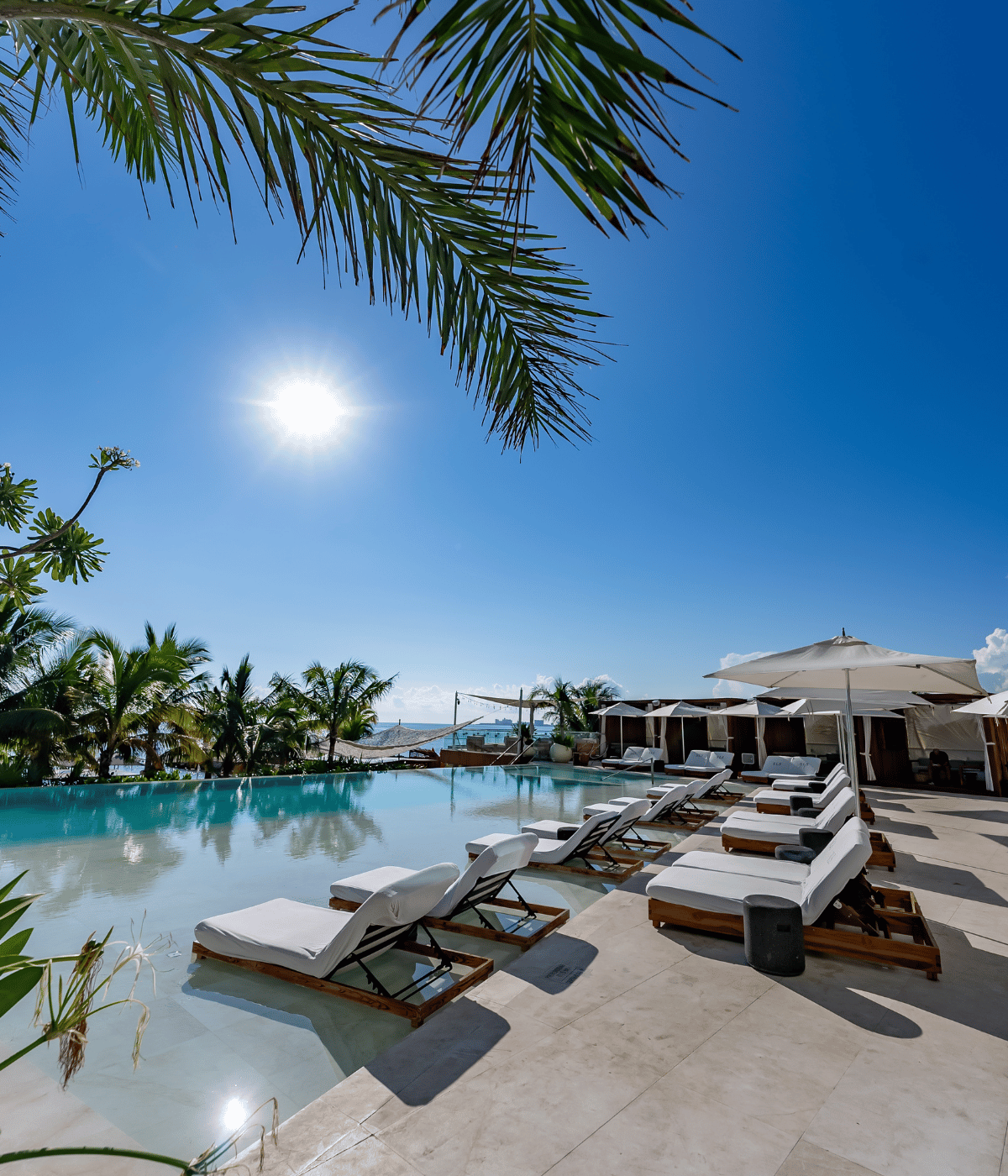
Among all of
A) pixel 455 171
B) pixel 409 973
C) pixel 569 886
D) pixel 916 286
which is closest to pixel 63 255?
pixel 455 171

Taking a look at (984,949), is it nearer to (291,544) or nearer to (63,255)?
(63,255)

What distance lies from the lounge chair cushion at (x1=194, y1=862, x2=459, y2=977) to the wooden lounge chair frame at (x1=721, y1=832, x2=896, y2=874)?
14.6 feet

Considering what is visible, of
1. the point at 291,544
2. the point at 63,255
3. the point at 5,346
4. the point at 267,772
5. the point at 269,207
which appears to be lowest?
the point at 267,772

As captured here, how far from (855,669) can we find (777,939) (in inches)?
143

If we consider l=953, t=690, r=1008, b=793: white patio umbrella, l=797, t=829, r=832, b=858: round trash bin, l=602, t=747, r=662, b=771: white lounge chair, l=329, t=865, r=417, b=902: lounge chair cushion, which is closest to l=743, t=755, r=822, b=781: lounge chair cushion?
l=602, t=747, r=662, b=771: white lounge chair

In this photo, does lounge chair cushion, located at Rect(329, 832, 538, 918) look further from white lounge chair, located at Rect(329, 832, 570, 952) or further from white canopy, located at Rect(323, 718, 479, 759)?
white canopy, located at Rect(323, 718, 479, 759)

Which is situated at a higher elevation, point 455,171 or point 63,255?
point 63,255

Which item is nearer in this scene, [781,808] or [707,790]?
[781,808]

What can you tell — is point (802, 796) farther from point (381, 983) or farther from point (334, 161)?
point (334, 161)

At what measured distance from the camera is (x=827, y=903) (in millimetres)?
3836

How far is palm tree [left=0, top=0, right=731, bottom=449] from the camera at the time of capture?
945 millimetres

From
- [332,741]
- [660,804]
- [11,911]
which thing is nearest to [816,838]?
[660,804]

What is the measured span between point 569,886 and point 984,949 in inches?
128

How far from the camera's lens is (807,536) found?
19188mm
